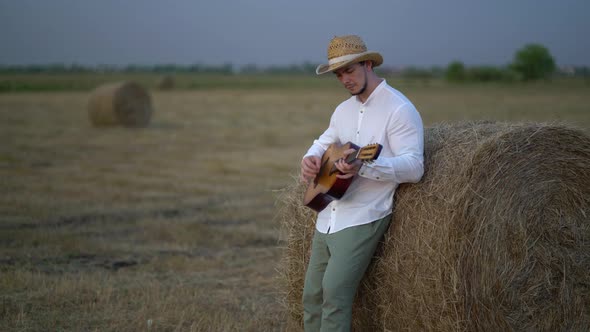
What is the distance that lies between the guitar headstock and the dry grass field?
1.03 m

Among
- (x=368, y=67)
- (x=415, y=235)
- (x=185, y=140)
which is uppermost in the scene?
(x=368, y=67)

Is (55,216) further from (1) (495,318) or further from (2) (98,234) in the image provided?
A: (1) (495,318)

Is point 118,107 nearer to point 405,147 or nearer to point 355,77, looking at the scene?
point 355,77

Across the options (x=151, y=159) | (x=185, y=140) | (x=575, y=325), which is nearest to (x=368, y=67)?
(x=575, y=325)

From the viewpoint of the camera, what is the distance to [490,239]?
3848 millimetres

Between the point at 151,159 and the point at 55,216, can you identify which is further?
the point at 151,159

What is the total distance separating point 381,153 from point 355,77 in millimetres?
464

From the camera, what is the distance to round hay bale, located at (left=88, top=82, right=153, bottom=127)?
784 inches

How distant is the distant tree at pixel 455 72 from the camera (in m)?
72.0

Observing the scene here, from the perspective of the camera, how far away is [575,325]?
415 centimetres

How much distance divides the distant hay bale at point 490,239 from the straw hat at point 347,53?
2.50ft

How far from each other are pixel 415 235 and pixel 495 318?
0.64 metres

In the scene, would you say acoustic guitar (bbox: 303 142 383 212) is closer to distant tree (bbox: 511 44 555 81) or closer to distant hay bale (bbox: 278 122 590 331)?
distant hay bale (bbox: 278 122 590 331)

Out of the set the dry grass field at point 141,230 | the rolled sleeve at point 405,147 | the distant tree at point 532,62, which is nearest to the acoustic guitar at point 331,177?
the rolled sleeve at point 405,147
